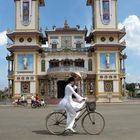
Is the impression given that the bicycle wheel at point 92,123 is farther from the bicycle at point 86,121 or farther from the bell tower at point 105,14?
the bell tower at point 105,14

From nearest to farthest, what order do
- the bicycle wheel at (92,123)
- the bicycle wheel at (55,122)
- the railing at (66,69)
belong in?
the bicycle wheel at (92,123) → the bicycle wheel at (55,122) → the railing at (66,69)

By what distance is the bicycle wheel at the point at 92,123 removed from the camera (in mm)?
10680

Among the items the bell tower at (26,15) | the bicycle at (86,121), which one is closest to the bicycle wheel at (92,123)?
the bicycle at (86,121)

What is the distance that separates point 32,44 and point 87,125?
4890cm

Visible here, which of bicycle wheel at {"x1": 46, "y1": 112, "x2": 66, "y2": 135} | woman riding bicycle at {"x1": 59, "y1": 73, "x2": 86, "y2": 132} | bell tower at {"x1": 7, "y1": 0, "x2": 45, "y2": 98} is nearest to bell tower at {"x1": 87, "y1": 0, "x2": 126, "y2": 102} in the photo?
bell tower at {"x1": 7, "y1": 0, "x2": 45, "y2": 98}

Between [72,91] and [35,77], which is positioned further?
[35,77]

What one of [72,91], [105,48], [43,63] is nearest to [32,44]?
[43,63]

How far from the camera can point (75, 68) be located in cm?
5778

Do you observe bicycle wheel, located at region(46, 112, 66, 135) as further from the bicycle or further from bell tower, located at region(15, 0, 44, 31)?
→ bell tower, located at region(15, 0, 44, 31)

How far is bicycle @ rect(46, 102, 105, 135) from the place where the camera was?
10.7 meters

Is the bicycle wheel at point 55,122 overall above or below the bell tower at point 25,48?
below

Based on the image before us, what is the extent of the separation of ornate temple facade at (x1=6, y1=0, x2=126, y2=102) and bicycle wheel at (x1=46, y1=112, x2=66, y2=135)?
150 feet

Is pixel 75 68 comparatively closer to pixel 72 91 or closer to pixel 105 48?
pixel 105 48

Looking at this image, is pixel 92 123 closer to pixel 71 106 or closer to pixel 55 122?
pixel 71 106
